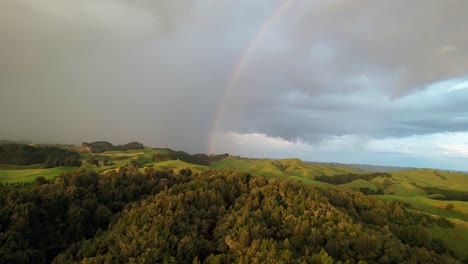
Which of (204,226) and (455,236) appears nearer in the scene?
(204,226)

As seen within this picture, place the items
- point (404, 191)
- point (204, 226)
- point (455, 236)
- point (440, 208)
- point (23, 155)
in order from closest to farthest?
point (204, 226) < point (455, 236) < point (440, 208) < point (23, 155) < point (404, 191)

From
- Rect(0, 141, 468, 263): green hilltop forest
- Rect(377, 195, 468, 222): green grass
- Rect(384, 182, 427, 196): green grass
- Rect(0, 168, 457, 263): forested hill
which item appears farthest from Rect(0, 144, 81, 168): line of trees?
Rect(384, 182, 427, 196): green grass

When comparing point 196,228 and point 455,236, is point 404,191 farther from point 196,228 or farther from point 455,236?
point 196,228

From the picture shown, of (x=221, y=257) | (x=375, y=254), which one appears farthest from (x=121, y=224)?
(x=375, y=254)

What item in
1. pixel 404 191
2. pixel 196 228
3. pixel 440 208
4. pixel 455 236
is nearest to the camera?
pixel 196 228

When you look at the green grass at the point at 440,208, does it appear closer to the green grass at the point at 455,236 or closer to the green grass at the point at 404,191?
the green grass at the point at 455,236

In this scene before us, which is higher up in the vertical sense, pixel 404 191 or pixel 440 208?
pixel 404 191

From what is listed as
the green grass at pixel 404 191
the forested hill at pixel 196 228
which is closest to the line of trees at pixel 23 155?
the forested hill at pixel 196 228

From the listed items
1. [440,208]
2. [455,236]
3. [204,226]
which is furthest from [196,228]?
[440,208]
